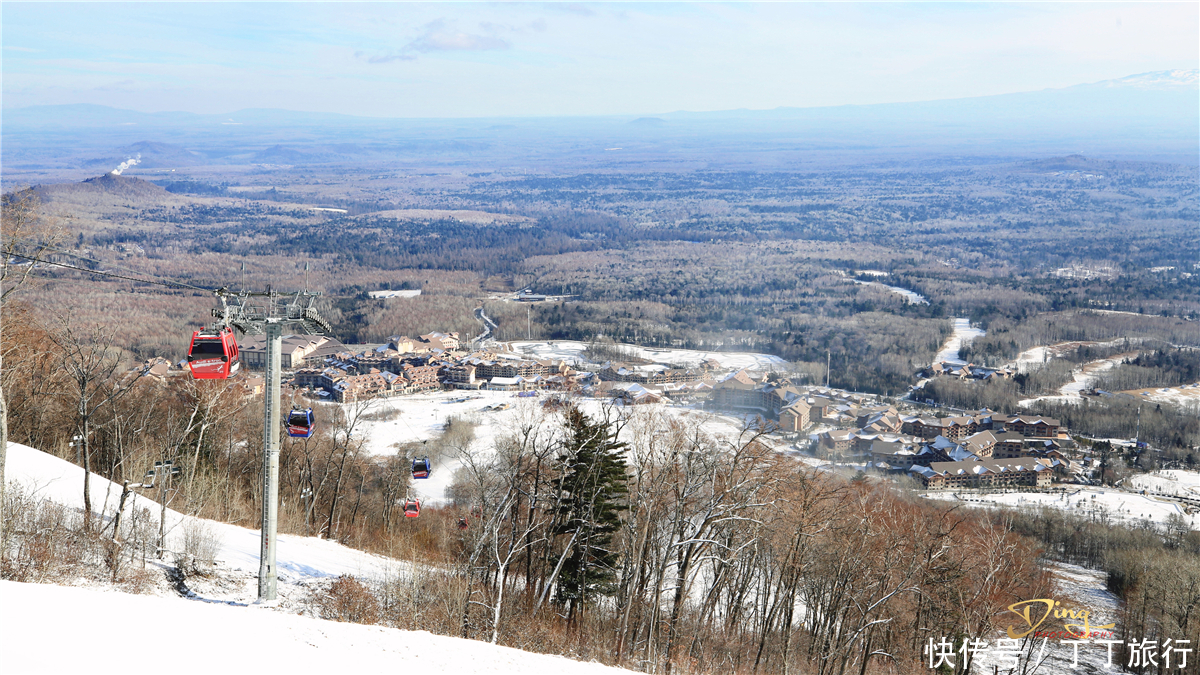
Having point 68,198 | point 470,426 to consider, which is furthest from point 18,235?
point 68,198

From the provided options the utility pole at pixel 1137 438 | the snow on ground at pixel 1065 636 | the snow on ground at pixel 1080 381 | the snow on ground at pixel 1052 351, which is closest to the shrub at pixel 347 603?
the snow on ground at pixel 1065 636

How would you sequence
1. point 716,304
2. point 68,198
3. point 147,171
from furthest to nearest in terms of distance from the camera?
point 147,171, point 68,198, point 716,304

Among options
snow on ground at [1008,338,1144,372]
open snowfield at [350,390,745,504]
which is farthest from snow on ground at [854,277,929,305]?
open snowfield at [350,390,745,504]

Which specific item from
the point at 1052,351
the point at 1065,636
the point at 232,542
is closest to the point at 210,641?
the point at 232,542

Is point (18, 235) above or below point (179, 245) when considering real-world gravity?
above

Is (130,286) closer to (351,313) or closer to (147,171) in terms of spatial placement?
(351,313)

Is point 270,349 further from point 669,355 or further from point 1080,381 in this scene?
point 1080,381
